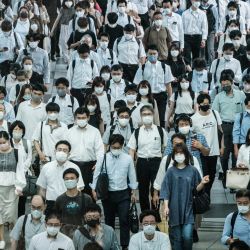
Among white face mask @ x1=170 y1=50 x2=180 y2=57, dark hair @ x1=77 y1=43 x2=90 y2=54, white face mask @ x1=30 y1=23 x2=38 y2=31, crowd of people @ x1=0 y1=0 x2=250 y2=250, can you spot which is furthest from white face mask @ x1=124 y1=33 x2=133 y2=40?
white face mask @ x1=30 y1=23 x2=38 y2=31

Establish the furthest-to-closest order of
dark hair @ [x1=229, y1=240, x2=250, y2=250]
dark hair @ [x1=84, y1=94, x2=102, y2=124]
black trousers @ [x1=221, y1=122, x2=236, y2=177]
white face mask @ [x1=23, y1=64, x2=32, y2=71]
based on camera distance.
Result: white face mask @ [x1=23, y1=64, x2=32, y2=71] → black trousers @ [x1=221, y1=122, x2=236, y2=177] → dark hair @ [x1=84, y1=94, x2=102, y2=124] → dark hair @ [x1=229, y1=240, x2=250, y2=250]

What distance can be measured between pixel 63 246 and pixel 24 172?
2599 mm

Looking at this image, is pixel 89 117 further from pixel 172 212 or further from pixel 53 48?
pixel 53 48

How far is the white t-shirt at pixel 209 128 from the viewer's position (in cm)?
2161

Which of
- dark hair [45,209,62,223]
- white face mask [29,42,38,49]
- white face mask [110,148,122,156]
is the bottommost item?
dark hair [45,209,62,223]

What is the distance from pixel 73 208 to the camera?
62.7ft

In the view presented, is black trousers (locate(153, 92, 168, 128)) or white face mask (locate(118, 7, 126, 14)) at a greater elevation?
white face mask (locate(118, 7, 126, 14))

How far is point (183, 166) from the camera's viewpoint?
18.9 m

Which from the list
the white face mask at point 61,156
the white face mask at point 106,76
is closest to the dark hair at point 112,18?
the white face mask at point 106,76

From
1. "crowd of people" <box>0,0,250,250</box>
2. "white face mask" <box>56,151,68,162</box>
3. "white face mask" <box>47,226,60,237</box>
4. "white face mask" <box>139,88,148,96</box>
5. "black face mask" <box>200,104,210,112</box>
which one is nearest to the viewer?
"white face mask" <box>47,226,60,237</box>

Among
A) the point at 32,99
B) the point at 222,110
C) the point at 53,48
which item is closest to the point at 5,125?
the point at 32,99

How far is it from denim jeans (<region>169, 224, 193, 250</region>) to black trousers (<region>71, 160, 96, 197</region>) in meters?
2.31

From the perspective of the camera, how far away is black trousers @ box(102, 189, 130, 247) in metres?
19.9

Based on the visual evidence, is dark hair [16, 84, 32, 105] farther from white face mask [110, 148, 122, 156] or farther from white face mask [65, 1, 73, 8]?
white face mask [65, 1, 73, 8]
